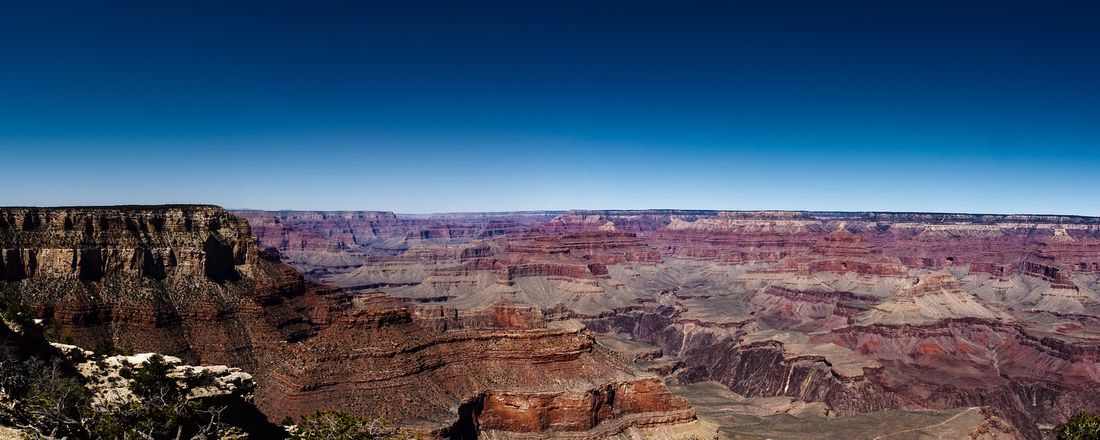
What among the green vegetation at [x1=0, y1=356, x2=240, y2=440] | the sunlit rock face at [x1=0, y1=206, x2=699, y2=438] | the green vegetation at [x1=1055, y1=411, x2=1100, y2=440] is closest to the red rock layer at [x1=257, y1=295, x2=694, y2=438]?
the sunlit rock face at [x1=0, y1=206, x2=699, y2=438]

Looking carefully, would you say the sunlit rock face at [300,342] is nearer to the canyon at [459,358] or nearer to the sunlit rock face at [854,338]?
the canyon at [459,358]

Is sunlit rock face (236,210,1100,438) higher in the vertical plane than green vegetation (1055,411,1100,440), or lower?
lower

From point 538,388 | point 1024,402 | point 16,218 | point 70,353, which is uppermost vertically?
point 16,218

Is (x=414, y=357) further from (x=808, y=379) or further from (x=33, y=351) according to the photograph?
(x=808, y=379)

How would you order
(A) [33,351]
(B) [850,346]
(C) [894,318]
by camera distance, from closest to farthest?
(A) [33,351], (B) [850,346], (C) [894,318]

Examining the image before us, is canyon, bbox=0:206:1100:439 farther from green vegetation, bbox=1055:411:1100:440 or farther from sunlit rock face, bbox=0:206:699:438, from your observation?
green vegetation, bbox=1055:411:1100:440

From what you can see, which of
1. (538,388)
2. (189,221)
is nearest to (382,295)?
(189,221)

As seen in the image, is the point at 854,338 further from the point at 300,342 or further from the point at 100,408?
the point at 100,408

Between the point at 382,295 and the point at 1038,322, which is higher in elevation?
the point at 382,295

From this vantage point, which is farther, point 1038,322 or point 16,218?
point 1038,322
